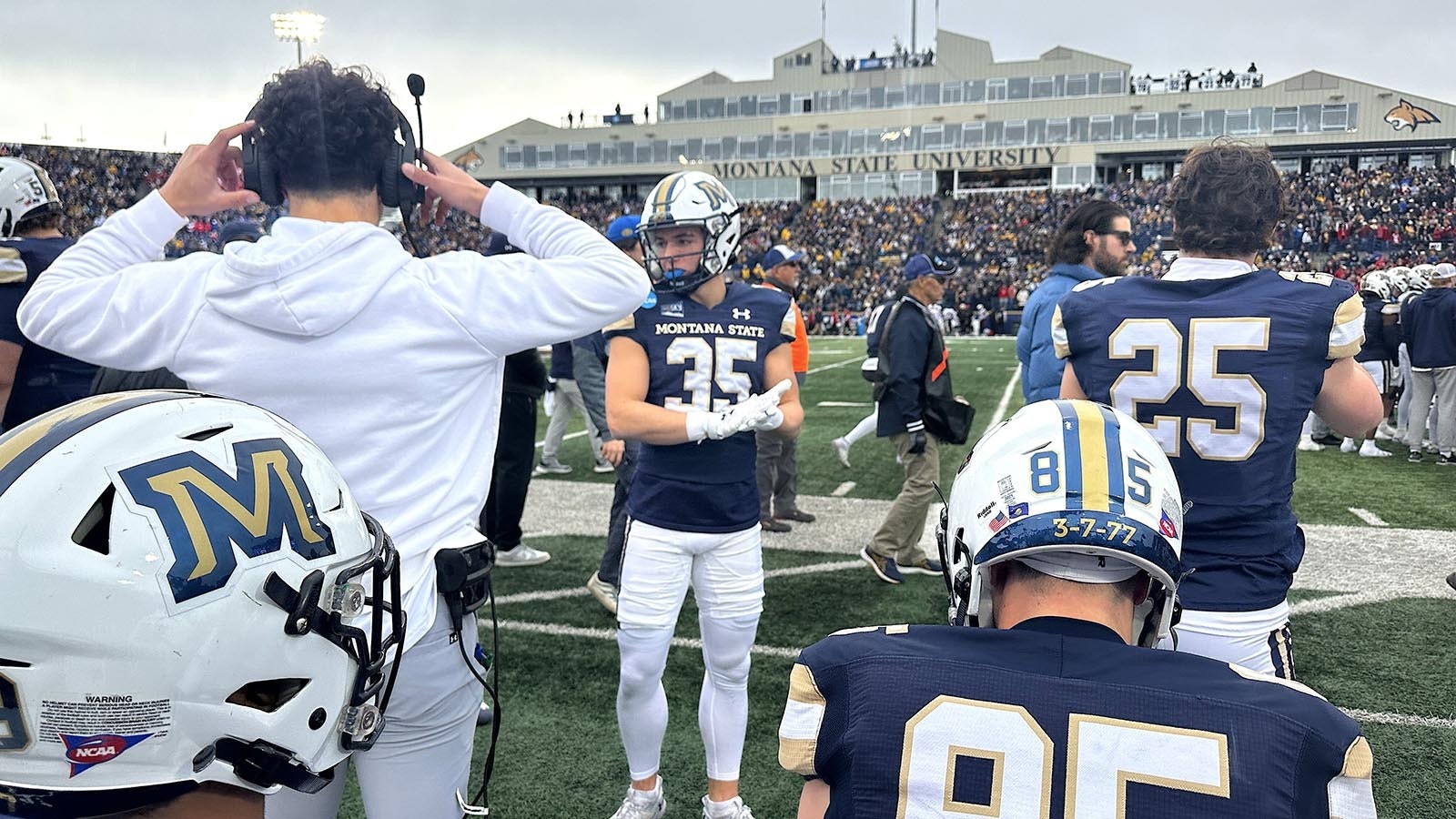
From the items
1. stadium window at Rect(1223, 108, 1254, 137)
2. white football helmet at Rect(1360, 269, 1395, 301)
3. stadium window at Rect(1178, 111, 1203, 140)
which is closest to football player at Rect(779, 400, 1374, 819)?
white football helmet at Rect(1360, 269, 1395, 301)

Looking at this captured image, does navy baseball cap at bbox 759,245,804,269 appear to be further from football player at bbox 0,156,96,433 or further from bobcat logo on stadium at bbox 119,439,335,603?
bobcat logo on stadium at bbox 119,439,335,603

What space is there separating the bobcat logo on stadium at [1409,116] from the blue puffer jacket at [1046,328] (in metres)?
53.0

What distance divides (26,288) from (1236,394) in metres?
3.75

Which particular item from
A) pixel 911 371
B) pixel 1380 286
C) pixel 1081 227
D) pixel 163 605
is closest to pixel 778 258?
pixel 911 371

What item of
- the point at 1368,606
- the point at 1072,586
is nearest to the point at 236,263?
the point at 1072,586

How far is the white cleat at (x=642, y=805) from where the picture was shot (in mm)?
3418

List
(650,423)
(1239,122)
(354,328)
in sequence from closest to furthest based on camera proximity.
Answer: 1. (354,328)
2. (650,423)
3. (1239,122)

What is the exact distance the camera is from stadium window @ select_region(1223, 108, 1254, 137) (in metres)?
49.7

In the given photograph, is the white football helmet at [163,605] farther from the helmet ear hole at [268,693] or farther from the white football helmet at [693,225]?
the white football helmet at [693,225]

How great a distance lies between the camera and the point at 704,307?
3564 millimetres

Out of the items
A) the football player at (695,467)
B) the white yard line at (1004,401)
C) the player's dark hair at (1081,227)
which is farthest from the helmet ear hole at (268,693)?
the white yard line at (1004,401)

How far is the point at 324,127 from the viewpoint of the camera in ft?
6.05

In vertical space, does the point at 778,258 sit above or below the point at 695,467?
above

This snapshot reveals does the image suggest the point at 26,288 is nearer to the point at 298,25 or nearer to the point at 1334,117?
the point at 298,25
